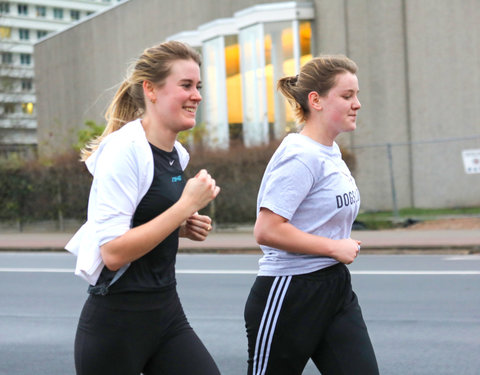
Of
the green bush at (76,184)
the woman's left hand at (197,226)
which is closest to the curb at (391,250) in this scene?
the green bush at (76,184)

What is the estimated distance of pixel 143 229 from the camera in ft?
9.55

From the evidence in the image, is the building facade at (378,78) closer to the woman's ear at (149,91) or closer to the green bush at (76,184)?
the green bush at (76,184)

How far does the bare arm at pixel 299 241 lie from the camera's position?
11.5 ft

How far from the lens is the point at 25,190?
2211 centimetres

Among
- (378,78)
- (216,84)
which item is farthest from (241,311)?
(216,84)

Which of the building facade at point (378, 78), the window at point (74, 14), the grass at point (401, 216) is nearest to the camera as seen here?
the grass at point (401, 216)

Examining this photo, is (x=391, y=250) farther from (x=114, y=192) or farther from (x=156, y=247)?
(x=114, y=192)

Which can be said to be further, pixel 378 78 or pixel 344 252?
pixel 378 78

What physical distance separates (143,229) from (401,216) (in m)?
17.6

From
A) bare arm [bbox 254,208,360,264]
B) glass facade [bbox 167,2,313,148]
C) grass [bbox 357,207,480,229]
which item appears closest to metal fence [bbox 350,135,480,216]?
grass [bbox 357,207,480,229]

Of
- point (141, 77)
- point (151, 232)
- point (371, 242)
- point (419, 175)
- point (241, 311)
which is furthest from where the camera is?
point (419, 175)

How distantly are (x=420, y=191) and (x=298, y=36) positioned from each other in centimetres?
592

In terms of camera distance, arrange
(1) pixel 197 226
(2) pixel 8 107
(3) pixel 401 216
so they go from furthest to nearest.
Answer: (2) pixel 8 107
(3) pixel 401 216
(1) pixel 197 226

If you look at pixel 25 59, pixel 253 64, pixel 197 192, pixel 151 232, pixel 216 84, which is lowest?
pixel 151 232
